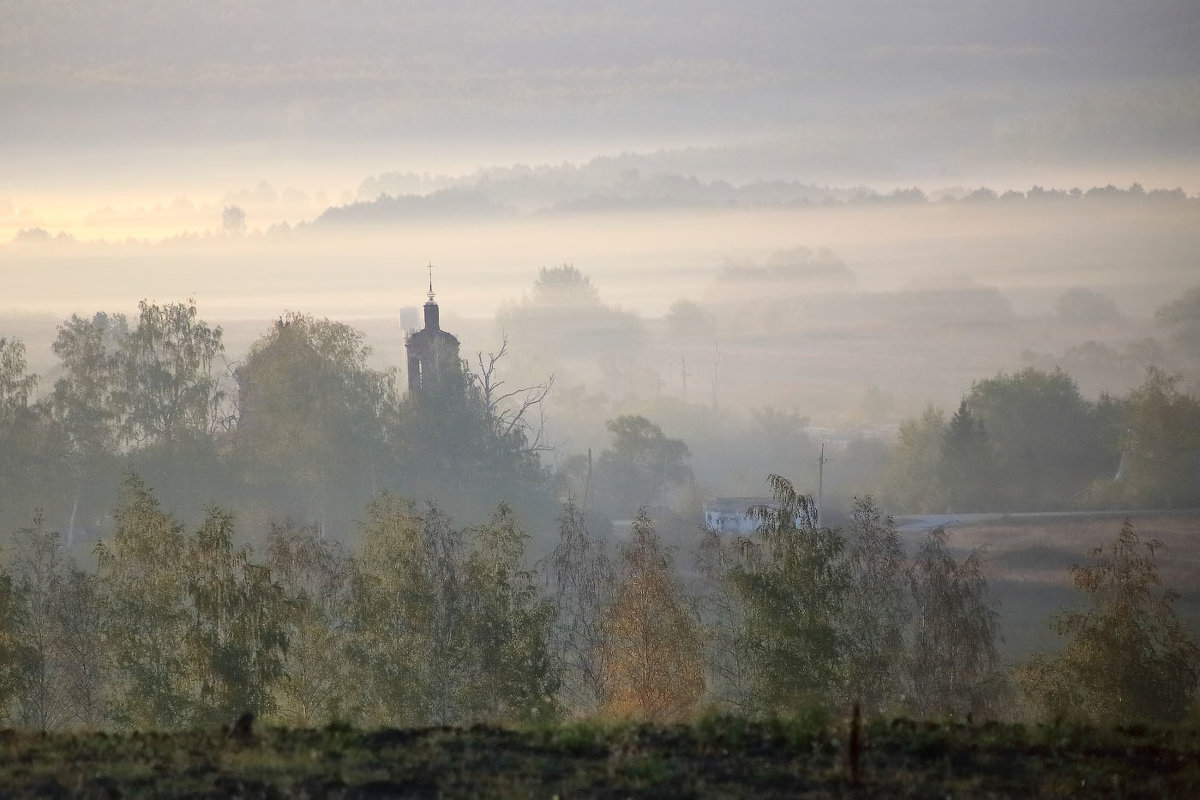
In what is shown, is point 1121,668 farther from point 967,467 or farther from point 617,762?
point 967,467

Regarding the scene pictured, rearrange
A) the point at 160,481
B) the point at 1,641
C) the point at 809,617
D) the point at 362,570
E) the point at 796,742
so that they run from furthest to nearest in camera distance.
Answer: the point at 160,481
the point at 362,570
the point at 809,617
the point at 1,641
the point at 796,742

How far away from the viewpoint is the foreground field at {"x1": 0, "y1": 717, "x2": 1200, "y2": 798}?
17969 millimetres

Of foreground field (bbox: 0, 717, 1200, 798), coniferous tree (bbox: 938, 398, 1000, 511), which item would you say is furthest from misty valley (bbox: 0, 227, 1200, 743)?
foreground field (bbox: 0, 717, 1200, 798)

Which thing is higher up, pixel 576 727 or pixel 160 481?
pixel 160 481

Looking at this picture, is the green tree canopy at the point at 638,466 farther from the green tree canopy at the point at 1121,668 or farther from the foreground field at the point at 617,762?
the foreground field at the point at 617,762

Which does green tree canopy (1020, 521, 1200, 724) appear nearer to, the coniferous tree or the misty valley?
the misty valley

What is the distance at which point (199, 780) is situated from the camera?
18172 millimetres

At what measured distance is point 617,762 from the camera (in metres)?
19.1

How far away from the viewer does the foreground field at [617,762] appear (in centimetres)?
1797

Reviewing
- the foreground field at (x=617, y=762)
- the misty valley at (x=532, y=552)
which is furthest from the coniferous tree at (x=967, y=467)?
the foreground field at (x=617, y=762)

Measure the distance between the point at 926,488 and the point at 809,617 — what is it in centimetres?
7480

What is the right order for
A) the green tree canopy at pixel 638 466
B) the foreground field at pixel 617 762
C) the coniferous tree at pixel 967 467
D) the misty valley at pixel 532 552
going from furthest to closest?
the green tree canopy at pixel 638 466 < the coniferous tree at pixel 967 467 < the misty valley at pixel 532 552 < the foreground field at pixel 617 762

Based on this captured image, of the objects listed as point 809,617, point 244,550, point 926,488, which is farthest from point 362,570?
point 926,488

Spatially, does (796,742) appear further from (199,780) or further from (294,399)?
(294,399)
